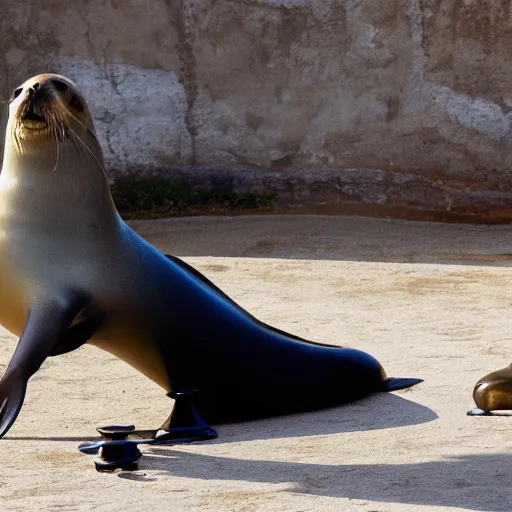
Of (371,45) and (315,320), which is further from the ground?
(371,45)

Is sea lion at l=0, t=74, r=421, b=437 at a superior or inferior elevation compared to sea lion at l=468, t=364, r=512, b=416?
superior

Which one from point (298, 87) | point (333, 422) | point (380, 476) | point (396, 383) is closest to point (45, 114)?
point (333, 422)

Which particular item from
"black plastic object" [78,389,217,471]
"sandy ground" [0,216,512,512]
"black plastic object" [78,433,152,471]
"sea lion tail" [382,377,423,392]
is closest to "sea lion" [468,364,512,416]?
"sandy ground" [0,216,512,512]

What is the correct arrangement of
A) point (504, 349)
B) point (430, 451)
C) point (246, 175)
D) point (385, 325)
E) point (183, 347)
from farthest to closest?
point (246, 175), point (385, 325), point (504, 349), point (183, 347), point (430, 451)

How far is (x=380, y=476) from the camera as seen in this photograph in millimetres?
4156

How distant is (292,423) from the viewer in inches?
208

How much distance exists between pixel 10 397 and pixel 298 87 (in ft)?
28.6

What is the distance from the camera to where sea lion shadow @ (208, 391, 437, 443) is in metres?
5.05

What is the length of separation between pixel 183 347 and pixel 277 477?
1.07m

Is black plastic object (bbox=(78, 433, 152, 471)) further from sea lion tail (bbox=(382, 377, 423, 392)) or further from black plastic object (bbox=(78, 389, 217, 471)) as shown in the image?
sea lion tail (bbox=(382, 377, 423, 392))

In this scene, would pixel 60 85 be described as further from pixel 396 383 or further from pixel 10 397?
pixel 396 383

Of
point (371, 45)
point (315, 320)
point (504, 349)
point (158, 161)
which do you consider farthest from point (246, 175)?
point (504, 349)

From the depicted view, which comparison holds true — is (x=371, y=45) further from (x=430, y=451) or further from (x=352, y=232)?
(x=430, y=451)

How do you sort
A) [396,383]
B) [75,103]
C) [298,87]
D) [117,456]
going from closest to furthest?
[117,456]
[75,103]
[396,383]
[298,87]
